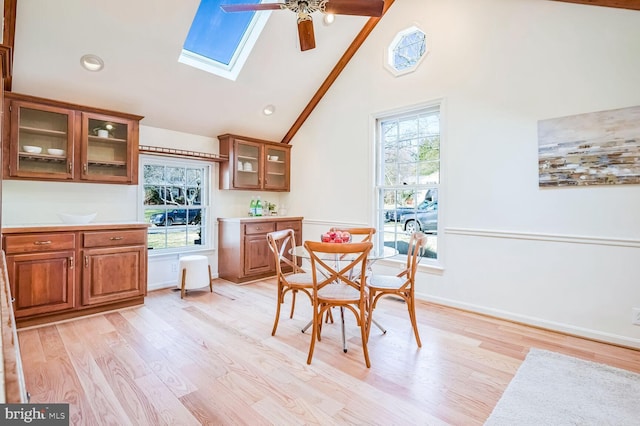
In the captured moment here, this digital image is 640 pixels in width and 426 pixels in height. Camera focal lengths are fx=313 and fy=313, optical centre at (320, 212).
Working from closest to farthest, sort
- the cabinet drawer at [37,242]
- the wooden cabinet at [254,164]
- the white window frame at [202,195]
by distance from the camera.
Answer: the cabinet drawer at [37,242]
the white window frame at [202,195]
the wooden cabinet at [254,164]

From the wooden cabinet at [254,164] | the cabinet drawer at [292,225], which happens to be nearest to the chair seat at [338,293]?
the cabinet drawer at [292,225]

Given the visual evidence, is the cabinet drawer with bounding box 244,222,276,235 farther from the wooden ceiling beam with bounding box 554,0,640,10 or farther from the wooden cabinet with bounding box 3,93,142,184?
the wooden ceiling beam with bounding box 554,0,640,10

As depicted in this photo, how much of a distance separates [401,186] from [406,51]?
171 centimetres

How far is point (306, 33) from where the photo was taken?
285cm

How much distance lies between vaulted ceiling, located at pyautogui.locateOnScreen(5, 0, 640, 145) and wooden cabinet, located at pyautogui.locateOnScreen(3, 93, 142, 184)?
0.24 metres

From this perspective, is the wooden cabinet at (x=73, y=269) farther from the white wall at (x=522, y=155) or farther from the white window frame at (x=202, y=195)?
the white wall at (x=522, y=155)

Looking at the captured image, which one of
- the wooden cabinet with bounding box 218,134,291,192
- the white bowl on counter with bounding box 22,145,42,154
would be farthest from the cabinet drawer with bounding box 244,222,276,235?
the white bowl on counter with bounding box 22,145,42,154

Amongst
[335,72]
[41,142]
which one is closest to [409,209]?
[335,72]

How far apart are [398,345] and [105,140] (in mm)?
3736

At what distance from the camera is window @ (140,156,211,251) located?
4.16m

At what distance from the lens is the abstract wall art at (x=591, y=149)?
2553 mm

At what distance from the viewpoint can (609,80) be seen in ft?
8.63

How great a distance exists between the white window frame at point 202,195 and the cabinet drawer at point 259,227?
685mm

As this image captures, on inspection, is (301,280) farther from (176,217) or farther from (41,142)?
(41,142)
